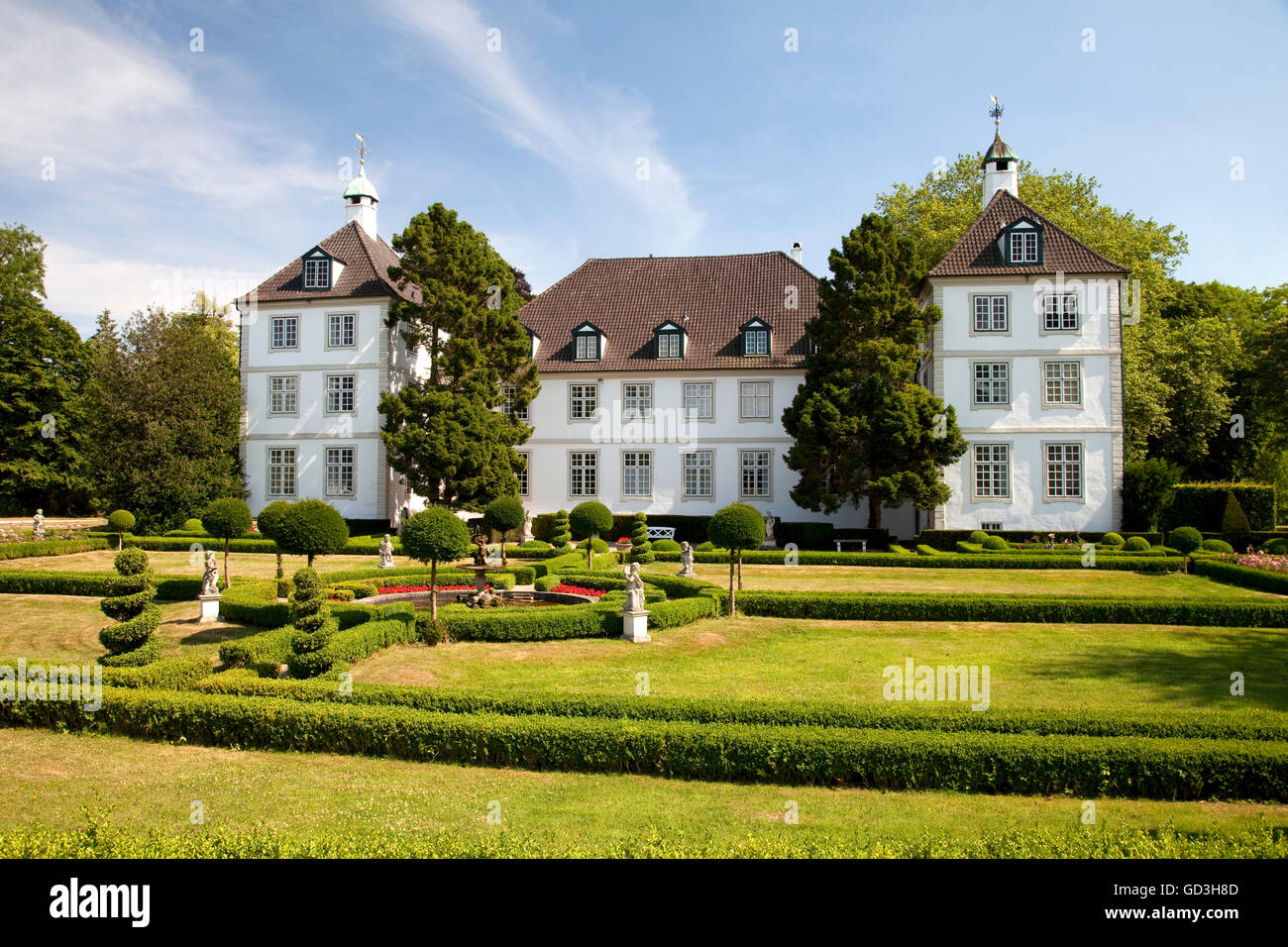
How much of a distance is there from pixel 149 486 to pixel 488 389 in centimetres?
1286

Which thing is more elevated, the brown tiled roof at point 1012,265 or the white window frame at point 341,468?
the brown tiled roof at point 1012,265


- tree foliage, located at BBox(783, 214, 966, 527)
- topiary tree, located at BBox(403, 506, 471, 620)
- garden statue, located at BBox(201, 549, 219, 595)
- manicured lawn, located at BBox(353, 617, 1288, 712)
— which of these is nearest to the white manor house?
tree foliage, located at BBox(783, 214, 966, 527)

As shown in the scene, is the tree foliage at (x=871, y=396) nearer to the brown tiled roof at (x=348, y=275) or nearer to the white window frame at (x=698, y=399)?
the white window frame at (x=698, y=399)

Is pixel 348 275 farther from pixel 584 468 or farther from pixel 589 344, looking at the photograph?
pixel 584 468

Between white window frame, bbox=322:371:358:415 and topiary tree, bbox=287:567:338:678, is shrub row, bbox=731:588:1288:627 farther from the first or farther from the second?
white window frame, bbox=322:371:358:415

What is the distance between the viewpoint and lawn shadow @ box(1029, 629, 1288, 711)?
10047mm

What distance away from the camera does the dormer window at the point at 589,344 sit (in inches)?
1318

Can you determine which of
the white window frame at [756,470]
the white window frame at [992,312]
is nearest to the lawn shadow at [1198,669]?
the white window frame at [992,312]

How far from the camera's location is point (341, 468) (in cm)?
3166

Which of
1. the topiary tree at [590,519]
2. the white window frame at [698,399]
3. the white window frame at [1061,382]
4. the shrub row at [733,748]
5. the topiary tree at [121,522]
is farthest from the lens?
the white window frame at [698,399]

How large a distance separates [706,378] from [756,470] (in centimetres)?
443

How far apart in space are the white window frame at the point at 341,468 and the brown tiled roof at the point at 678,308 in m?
8.71

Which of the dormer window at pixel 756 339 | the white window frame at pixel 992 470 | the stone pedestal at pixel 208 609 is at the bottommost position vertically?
the stone pedestal at pixel 208 609

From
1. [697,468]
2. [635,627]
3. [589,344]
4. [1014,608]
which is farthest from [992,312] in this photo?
[635,627]
